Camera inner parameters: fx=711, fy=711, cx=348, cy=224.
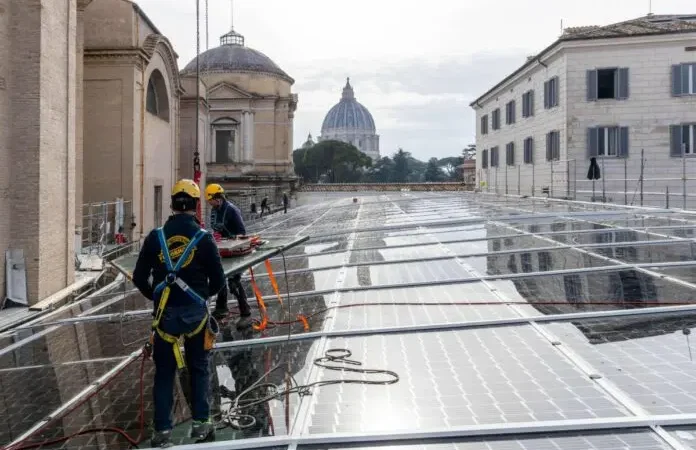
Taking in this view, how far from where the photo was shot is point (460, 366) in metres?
6.11

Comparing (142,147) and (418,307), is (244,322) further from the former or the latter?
(142,147)

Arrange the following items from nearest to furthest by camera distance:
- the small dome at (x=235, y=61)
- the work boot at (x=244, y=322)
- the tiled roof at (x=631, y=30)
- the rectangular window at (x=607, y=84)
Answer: the work boot at (x=244, y=322) → the tiled roof at (x=631, y=30) → the rectangular window at (x=607, y=84) → the small dome at (x=235, y=61)

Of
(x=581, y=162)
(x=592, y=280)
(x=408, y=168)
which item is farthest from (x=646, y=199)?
(x=408, y=168)

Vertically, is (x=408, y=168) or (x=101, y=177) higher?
(x=408, y=168)

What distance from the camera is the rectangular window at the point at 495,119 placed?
45938 millimetres

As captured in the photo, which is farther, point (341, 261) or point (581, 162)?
point (581, 162)

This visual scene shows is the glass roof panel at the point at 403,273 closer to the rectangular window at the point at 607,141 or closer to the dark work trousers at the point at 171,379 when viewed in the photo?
the dark work trousers at the point at 171,379

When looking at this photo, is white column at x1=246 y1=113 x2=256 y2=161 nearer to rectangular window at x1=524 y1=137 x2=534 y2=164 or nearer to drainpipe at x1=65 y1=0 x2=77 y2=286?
rectangular window at x1=524 y1=137 x2=534 y2=164

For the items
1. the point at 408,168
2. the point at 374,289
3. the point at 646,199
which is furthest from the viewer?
the point at 408,168

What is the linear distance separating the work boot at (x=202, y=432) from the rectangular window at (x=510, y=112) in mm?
38418

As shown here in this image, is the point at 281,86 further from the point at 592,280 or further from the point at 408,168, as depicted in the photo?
the point at 408,168

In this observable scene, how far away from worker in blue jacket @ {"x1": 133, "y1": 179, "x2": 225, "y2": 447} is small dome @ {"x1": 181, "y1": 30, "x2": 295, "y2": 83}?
53.3m

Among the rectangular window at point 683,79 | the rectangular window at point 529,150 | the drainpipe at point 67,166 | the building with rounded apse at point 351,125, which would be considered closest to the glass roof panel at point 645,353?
the drainpipe at point 67,166

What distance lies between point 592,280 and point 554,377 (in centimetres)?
406
